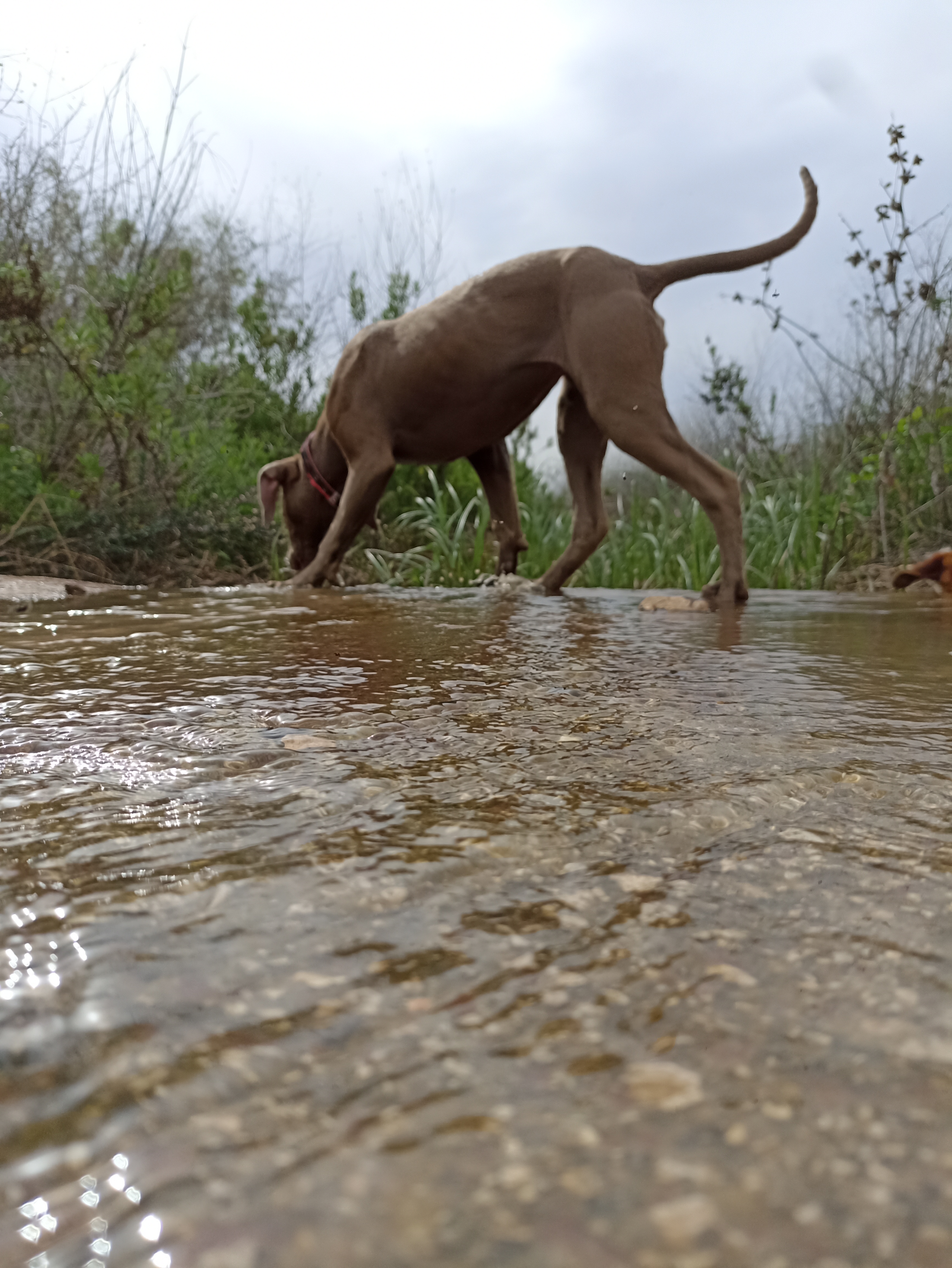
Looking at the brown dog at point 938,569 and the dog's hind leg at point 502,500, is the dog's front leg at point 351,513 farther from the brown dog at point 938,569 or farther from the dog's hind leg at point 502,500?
the brown dog at point 938,569

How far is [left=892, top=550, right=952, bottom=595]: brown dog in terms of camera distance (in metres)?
3.96

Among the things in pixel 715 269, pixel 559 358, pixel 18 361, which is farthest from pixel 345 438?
pixel 18 361

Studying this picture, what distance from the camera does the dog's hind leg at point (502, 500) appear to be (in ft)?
14.8

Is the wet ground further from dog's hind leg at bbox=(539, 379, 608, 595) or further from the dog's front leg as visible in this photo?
the dog's front leg

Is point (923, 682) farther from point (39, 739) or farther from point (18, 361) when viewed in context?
point (18, 361)

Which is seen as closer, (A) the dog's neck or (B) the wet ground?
(B) the wet ground

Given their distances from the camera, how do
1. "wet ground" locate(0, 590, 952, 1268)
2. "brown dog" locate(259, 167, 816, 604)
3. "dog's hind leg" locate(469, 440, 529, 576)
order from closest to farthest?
"wet ground" locate(0, 590, 952, 1268) → "brown dog" locate(259, 167, 816, 604) → "dog's hind leg" locate(469, 440, 529, 576)

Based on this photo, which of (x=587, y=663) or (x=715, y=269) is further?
(x=715, y=269)

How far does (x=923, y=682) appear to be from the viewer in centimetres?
132

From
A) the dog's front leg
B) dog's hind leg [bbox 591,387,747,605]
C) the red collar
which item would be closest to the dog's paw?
dog's hind leg [bbox 591,387,747,605]

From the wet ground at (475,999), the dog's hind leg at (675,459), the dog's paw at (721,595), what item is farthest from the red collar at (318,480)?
the wet ground at (475,999)

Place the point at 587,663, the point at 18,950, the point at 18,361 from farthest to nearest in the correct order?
the point at 18,361 → the point at 587,663 → the point at 18,950

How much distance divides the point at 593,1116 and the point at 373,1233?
93 millimetres

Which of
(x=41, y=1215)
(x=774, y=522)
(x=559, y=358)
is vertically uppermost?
(x=559, y=358)
